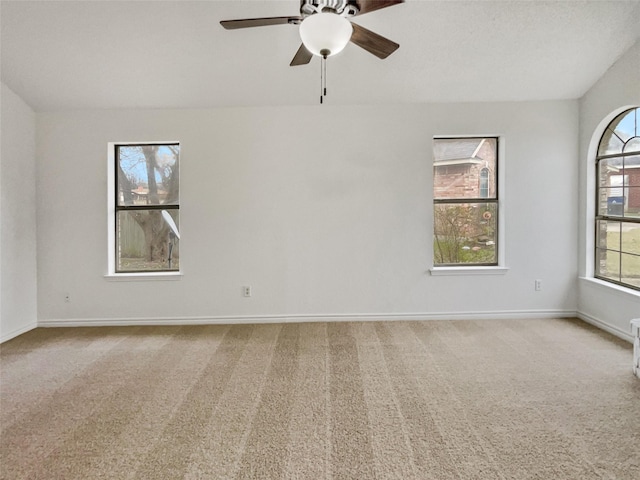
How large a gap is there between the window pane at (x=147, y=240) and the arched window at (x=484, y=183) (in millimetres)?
3545

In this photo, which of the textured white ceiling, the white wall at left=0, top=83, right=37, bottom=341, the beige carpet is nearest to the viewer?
the beige carpet

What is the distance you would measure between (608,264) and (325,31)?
3.97m

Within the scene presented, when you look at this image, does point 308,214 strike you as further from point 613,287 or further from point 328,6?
point 613,287

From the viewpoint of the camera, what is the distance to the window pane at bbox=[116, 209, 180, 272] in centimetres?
441

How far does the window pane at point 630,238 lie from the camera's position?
12.1 feet

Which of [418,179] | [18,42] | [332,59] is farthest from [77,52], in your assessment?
[418,179]

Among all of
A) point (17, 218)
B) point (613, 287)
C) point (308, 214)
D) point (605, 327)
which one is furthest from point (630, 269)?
point (17, 218)

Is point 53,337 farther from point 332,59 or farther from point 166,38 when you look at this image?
point 332,59

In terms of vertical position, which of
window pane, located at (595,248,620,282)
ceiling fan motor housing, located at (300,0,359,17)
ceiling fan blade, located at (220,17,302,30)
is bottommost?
window pane, located at (595,248,620,282)

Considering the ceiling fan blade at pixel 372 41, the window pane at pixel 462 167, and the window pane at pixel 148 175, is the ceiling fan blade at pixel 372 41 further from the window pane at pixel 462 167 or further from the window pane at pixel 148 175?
the window pane at pixel 148 175

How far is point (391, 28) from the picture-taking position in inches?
128

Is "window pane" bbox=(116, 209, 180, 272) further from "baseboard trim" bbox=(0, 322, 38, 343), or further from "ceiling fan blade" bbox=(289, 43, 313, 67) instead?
"ceiling fan blade" bbox=(289, 43, 313, 67)

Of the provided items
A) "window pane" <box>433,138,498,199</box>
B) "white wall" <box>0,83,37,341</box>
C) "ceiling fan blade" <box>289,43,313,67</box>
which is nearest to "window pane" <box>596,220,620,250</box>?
"window pane" <box>433,138,498,199</box>

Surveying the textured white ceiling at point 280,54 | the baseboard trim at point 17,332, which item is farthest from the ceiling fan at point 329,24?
the baseboard trim at point 17,332
